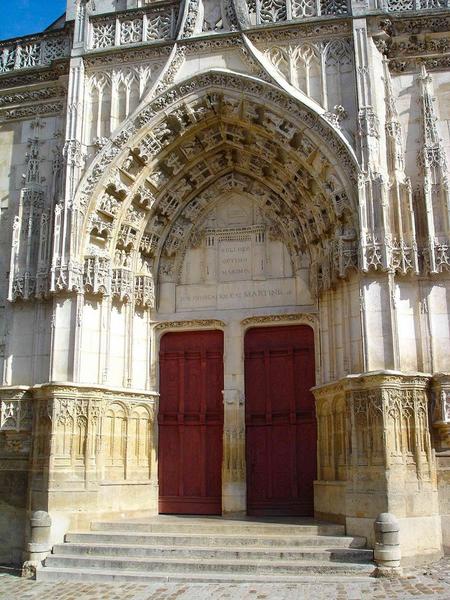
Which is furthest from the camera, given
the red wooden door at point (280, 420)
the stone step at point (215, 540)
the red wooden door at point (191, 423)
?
the red wooden door at point (191, 423)

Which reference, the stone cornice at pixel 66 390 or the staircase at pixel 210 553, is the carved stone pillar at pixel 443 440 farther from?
the stone cornice at pixel 66 390

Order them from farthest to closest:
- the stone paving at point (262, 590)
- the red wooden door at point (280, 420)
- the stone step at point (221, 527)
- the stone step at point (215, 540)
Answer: the red wooden door at point (280, 420)
the stone step at point (221, 527)
the stone step at point (215, 540)
the stone paving at point (262, 590)

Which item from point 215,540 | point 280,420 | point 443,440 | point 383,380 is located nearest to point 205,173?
point 280,420

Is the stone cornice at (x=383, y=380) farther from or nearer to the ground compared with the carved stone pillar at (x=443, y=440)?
farther from the ground

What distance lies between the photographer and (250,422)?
11406 millimetres

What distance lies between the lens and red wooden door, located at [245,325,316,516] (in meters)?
11.0

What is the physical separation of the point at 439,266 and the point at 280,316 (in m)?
2.83

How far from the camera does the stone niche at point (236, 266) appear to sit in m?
11.7

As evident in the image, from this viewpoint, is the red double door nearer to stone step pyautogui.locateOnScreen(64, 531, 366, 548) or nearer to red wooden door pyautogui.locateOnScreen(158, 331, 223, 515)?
red wooden door pyautogui.locateOnScreen(158, 331, 223, 515)

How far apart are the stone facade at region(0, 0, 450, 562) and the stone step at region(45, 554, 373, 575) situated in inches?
31.8

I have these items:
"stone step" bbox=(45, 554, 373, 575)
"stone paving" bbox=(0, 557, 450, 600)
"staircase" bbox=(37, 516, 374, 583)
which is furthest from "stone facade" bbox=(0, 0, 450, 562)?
"stone paving" bbox=(0, 557, 450, 600)

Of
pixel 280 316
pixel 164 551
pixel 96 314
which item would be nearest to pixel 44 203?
pixel 96 314

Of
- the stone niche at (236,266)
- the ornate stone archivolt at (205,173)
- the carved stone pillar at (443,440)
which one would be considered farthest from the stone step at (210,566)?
the stone niche at (236,266)

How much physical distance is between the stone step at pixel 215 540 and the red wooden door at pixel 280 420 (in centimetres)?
189
